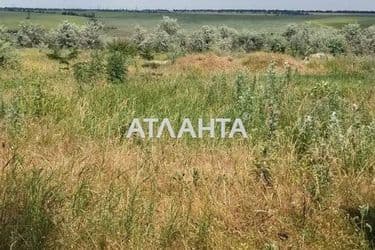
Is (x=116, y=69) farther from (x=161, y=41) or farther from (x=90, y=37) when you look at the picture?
A: (x=90, y=37)

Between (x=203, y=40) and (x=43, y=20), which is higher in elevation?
(x=203, y=40)

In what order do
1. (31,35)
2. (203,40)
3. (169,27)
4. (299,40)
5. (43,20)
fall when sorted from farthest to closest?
1. (43,20)
2. (31,35)
3. (169,27)
4. (203,40)
5. (299,40)

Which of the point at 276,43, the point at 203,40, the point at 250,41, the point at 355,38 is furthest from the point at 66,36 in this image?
the point at 355,38

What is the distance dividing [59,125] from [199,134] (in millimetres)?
→ 1487

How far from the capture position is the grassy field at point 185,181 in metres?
3.19

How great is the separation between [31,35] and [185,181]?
51.4 metres

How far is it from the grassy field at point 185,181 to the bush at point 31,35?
1808 inches

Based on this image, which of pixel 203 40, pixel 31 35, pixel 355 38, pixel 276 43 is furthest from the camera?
pixel 31 35

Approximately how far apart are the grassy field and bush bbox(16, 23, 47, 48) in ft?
151

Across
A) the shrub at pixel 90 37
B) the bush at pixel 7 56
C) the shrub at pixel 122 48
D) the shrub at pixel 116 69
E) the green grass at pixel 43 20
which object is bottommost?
the green grass at pixel 43 20

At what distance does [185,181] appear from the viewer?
400cm

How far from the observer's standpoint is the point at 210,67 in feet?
76.1

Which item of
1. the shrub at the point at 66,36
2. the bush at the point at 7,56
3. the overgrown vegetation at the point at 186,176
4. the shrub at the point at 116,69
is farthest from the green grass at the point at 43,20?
the overgrown vegetation at the point at 186,176

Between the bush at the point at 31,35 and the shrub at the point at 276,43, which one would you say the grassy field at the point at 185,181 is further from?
the bush at the point at 31,35
